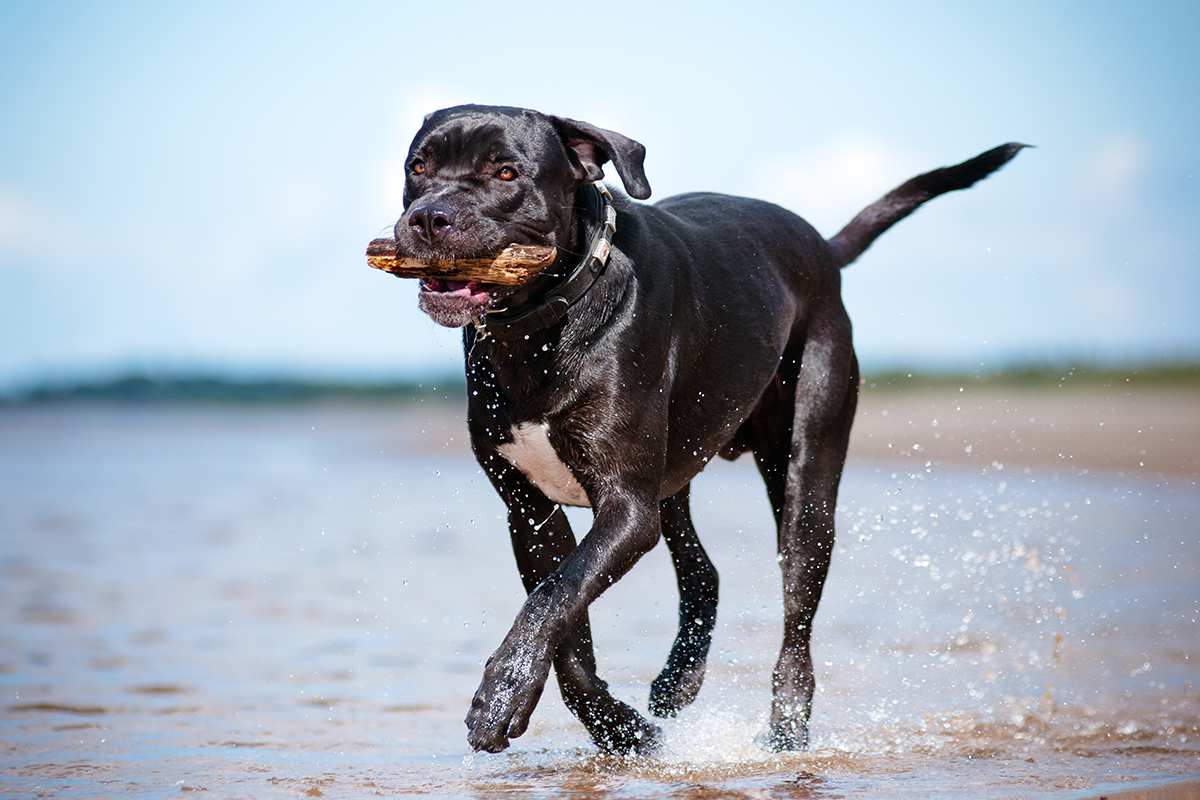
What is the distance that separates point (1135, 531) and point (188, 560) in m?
7.36

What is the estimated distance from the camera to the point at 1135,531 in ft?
37.4

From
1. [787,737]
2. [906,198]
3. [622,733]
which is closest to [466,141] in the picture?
[622,733]

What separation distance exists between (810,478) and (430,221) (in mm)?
2216

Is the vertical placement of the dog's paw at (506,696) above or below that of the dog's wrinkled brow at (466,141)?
below

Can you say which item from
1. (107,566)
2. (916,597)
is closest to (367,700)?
(916,597)

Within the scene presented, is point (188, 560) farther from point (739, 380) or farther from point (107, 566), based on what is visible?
point (739, 380)

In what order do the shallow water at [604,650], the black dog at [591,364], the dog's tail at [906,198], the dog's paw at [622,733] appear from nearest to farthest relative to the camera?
the black dog at [591,364], the shallow water at [604,650], the dog's paw at [622,733], the dog's tail at [906,198]

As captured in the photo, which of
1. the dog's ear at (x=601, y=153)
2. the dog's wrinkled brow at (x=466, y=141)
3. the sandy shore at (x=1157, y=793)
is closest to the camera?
the sandy shore at (x=1157, y=793)

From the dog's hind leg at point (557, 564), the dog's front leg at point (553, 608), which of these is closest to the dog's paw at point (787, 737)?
the dog's hind leg at point (557, 564)

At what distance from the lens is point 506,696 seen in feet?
13.7

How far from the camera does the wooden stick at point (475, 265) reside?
436cm

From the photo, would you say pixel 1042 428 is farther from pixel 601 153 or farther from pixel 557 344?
pixel 557 344

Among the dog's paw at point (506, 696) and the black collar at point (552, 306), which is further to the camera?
the black collar at point (552, 306)

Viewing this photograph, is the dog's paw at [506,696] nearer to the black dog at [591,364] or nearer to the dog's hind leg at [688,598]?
the black dog at [591,364]
